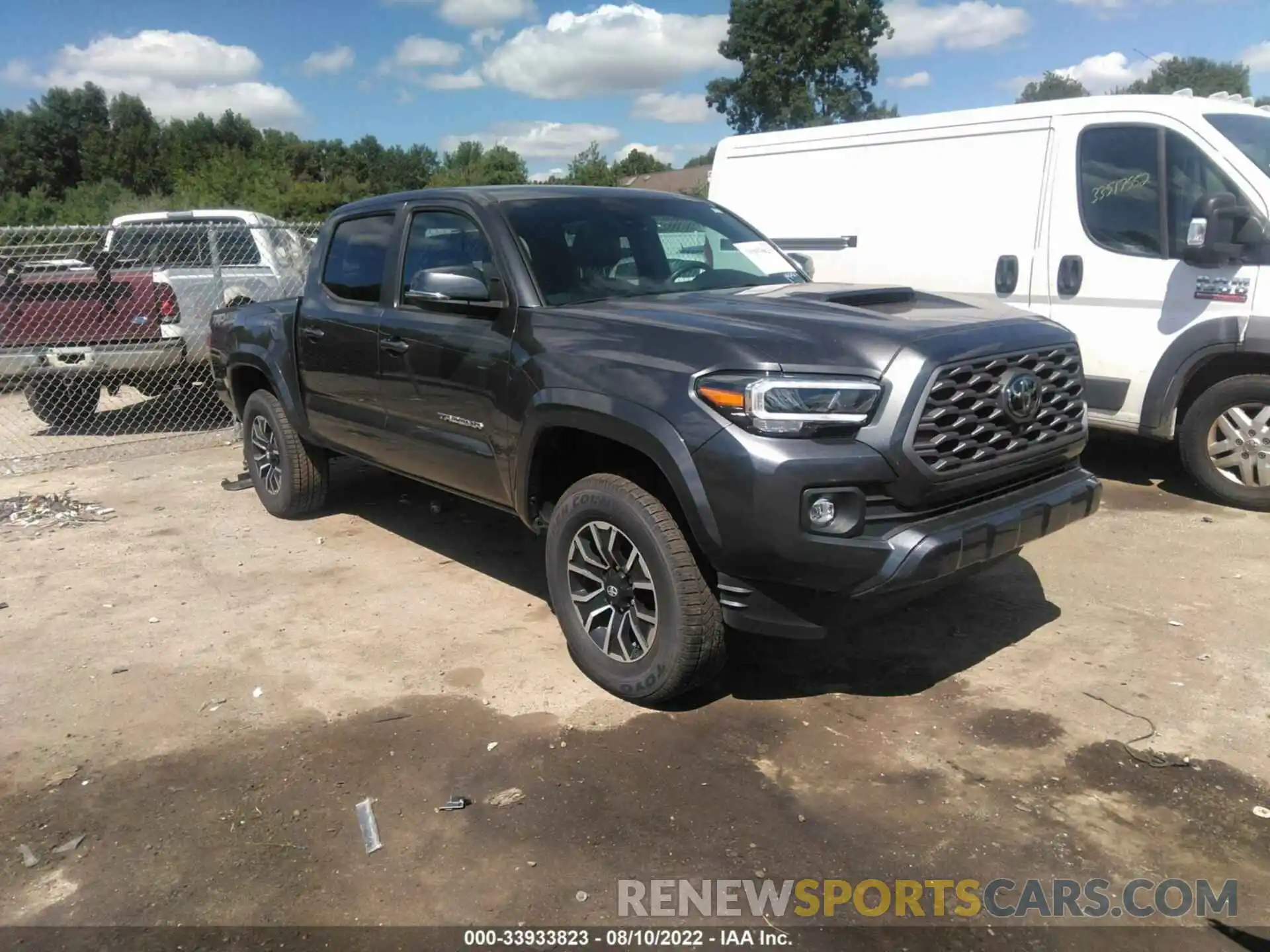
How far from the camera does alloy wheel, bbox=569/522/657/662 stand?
3627 millimetres

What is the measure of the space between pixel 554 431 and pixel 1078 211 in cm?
433

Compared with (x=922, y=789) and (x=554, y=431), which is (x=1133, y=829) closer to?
(x=922, y=789)

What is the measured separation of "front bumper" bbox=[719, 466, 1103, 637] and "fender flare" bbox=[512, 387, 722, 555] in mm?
240

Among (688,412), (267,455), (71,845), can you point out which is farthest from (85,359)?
(688,412)

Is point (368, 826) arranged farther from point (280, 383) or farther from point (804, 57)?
point (804, 57)

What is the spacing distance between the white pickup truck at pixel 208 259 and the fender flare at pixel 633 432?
5412 mm

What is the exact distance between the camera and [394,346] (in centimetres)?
475

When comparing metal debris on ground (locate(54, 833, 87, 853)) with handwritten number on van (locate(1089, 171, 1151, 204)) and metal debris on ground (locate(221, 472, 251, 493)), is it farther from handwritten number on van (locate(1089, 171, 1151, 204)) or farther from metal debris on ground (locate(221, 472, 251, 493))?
handwritten number on van (locate(1089, 171, 1151, 204))

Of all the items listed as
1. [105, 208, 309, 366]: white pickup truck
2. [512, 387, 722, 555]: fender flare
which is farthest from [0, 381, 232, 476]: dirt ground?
[512, 387, 722, 555]: fender flare

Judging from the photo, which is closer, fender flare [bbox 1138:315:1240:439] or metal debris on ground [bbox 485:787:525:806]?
metal debris on ground [bbox 485:787:525:806]

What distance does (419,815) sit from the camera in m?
3.16

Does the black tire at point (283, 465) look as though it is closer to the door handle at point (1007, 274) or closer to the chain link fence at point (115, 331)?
the chain link fence at point (115, 331)

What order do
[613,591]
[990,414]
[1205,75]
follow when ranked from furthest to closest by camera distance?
[1205,75], [613,591], [990,414]

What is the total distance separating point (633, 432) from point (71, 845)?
2.21 m
